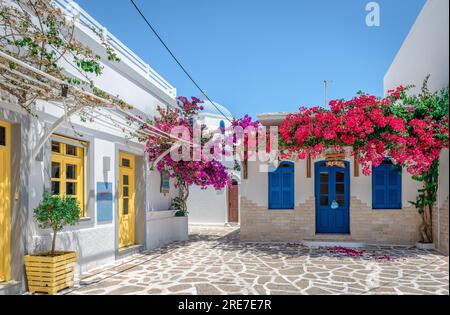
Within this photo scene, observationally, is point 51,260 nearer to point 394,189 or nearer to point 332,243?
point 332,243

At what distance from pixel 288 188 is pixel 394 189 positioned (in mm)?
3201

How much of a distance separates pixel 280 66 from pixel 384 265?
194 inches

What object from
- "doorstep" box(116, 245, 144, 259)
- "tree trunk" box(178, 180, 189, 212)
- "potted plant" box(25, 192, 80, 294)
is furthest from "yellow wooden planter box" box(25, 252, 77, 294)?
"tree trunk" box(178, 180, 189, 212)

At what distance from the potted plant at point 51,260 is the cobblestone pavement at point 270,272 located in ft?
1.08

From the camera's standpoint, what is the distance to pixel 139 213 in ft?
35.1

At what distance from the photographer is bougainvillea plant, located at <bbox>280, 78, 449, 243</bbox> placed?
9.25 metres

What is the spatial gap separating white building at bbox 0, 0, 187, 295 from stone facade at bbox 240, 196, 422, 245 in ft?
7.71

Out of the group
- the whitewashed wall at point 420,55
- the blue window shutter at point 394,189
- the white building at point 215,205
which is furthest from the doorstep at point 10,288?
the white building at point 215,205

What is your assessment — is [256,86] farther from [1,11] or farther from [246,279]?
[1,11]

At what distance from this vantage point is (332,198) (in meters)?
12.3

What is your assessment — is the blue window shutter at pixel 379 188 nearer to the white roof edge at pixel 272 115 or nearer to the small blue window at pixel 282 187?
the small blue window at pixel 282 187

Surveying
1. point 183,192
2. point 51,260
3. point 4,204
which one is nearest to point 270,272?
point 51,260
